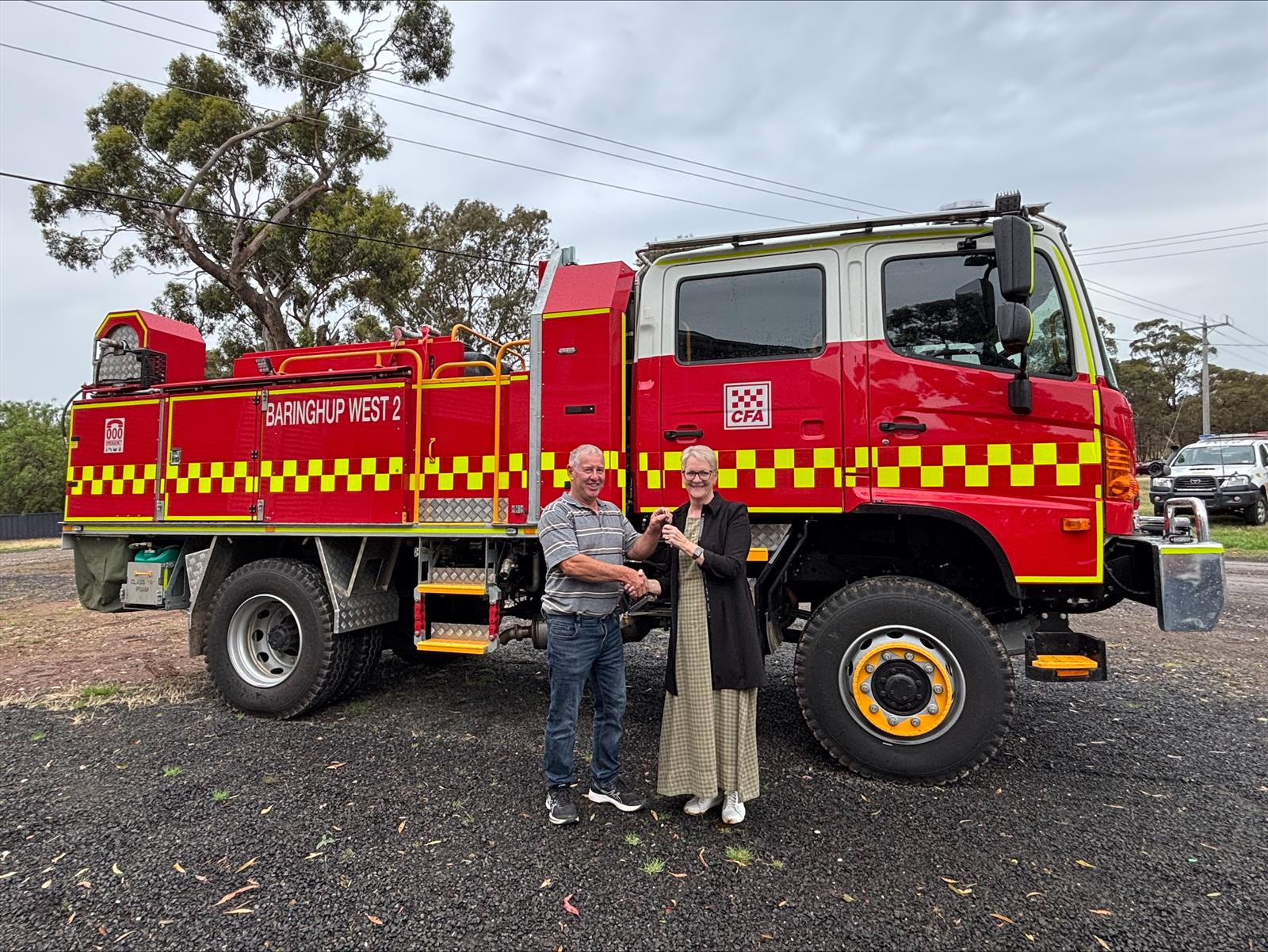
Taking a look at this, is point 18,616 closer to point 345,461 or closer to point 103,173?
point 345,461

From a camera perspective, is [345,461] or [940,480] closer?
[940,480]

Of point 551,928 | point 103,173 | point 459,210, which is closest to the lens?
point 551,928

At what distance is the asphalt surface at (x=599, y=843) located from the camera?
242 cm

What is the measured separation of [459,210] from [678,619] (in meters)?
23.8

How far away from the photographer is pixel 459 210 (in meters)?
24.0

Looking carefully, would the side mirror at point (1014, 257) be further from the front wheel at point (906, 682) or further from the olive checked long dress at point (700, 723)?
the olive checked long dress at point (700, 723)

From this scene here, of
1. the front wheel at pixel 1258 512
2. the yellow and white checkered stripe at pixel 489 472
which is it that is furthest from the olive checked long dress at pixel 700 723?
the front wheel at pixel 1258 512

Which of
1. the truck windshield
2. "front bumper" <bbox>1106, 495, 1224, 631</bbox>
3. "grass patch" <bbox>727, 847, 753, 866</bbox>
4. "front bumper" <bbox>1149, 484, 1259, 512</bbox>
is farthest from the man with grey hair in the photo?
the truck windshield

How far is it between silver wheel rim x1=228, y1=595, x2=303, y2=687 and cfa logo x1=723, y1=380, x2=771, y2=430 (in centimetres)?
316

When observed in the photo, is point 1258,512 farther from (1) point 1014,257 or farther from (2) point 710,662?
(2) point 710,662

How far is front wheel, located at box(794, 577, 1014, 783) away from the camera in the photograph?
11.1 feet

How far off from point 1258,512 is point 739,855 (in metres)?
18.2

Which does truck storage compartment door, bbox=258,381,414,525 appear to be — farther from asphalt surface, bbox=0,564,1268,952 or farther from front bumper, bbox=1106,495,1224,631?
front bumper, bbox=1106,495,1224,631

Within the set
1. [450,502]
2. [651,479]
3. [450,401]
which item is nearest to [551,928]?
[651,479]
